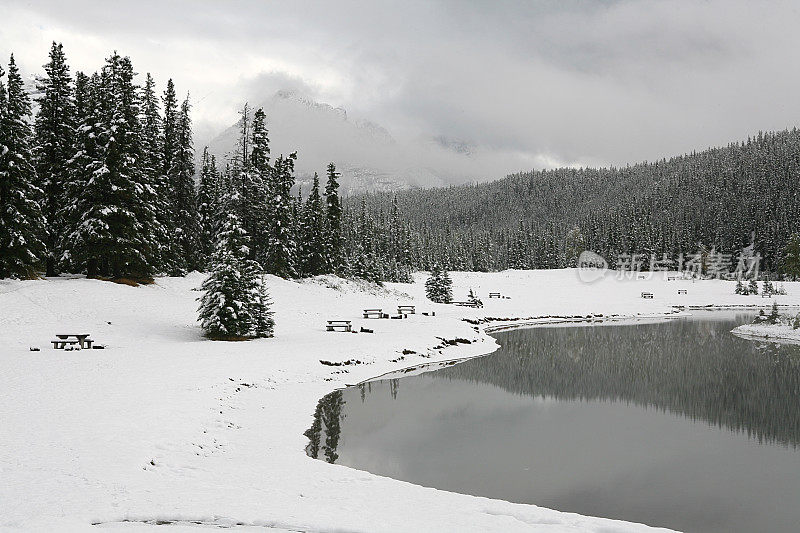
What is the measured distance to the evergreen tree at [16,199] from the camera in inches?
1315

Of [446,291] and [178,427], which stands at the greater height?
[446,291]

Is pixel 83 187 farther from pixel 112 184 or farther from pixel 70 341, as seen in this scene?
pixel 70 341

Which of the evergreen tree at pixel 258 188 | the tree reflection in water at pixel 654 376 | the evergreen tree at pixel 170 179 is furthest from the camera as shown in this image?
the evergreen tree at pixel 258 188

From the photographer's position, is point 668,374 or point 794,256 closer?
point 668,374

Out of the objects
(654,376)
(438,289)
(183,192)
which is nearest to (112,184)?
(183,192)

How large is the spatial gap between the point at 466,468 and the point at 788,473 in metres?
8.91

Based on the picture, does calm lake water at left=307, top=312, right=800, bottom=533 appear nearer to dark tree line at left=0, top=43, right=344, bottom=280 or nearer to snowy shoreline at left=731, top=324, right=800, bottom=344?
snowy shoreline at left=731, top=324, right=800, bottom=344

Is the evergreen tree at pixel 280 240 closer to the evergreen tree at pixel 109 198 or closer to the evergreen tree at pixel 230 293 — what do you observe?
the evergreen tree at pixel 109 198

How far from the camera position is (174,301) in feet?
128

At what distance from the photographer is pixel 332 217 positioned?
6744 centimetres

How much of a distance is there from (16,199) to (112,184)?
18.1ft

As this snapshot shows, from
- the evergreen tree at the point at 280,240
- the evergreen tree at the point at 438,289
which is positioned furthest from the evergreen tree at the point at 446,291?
the evergreen tree at the point at 280,240

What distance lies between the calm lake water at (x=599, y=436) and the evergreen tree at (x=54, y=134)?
3005 cm

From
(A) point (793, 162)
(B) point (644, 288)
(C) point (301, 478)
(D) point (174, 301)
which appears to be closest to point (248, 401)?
(C) point (301, 478)
